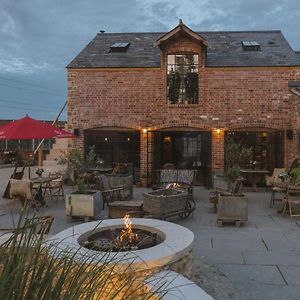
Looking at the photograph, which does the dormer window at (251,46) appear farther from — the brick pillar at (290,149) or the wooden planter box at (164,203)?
the wooden planter box at (164,203)

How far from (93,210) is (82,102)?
24.7 ft

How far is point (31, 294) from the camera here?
1734mm

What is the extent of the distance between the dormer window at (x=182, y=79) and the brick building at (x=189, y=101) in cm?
4

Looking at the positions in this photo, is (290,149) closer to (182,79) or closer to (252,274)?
(182,79)

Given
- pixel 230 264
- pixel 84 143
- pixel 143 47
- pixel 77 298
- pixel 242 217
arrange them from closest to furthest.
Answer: pixel 77 298, pixel 230 264, pixel 242 217, pixel 84 143, pixel 143 47

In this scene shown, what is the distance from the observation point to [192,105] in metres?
14.2

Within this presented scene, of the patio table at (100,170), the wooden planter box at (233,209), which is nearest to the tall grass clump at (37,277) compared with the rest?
the wooden planter box at (233,209)

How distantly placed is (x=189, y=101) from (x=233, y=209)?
7225mm

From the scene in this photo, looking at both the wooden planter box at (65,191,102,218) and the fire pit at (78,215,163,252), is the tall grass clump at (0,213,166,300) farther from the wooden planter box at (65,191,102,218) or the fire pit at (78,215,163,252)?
the wooden planter box at (65,191,102,218)

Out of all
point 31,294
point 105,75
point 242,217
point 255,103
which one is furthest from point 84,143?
point 31,294

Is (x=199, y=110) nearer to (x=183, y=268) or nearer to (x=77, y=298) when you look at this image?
(x=183, y=268)

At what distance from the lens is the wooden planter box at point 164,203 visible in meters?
7.54

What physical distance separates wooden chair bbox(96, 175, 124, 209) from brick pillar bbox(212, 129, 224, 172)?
4.90 m

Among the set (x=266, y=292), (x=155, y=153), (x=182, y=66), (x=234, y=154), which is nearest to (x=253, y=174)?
(x=234, y=154)
